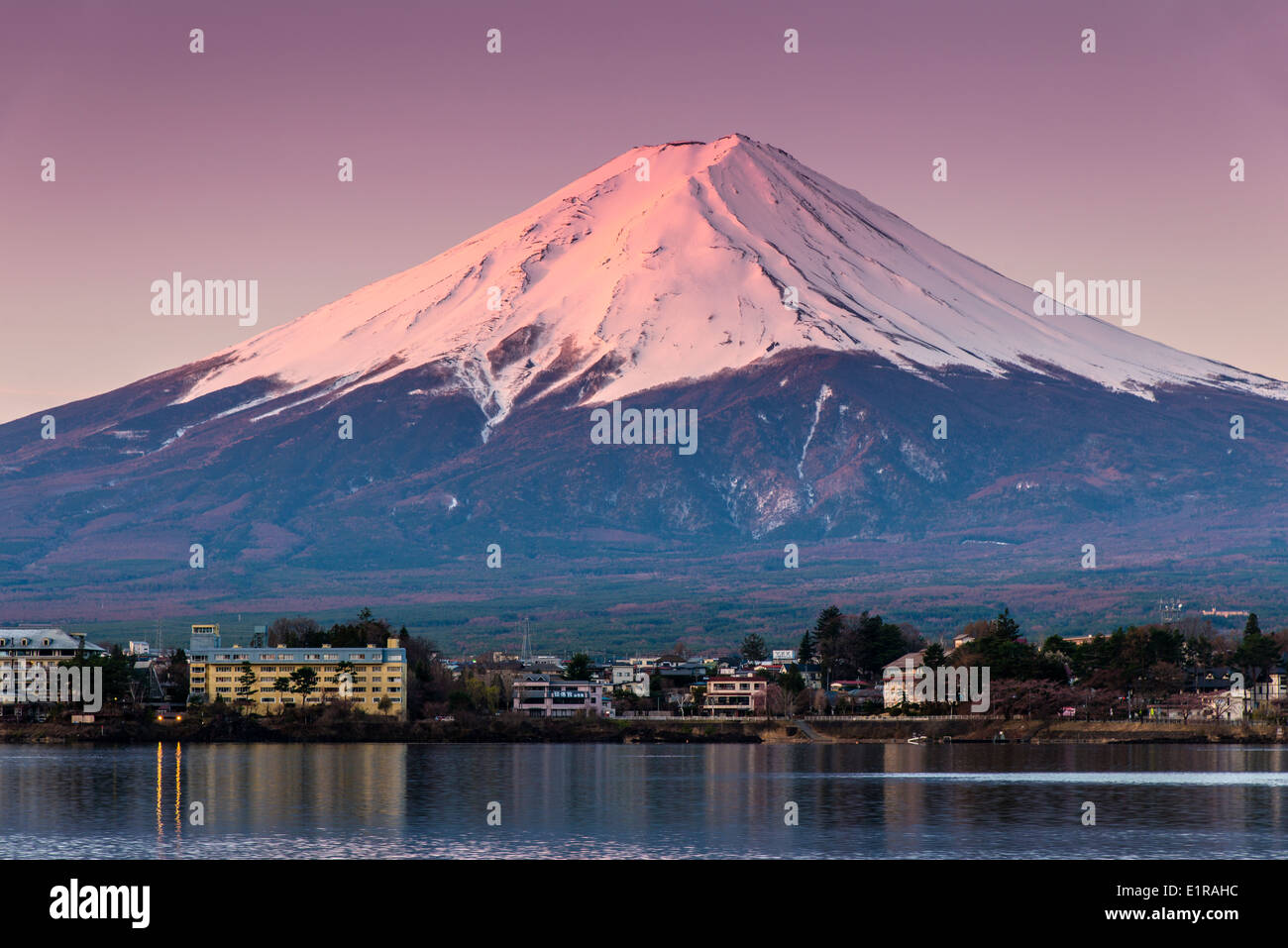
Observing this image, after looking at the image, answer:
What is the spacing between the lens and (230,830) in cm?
4959

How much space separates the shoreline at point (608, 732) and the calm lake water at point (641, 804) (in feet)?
34.8

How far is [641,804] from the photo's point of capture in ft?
184

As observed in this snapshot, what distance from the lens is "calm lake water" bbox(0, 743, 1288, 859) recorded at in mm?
45969

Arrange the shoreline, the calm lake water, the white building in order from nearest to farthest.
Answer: the calm lake water, the shoreline, the white building

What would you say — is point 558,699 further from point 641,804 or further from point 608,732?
point 641,804

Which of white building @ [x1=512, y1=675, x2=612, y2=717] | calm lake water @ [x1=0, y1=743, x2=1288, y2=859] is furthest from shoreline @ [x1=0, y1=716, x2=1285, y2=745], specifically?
calm lake water @ [x1=0, y1=743, x2=1288, y2=859]

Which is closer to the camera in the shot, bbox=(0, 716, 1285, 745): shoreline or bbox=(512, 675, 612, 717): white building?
bbox=(0, 716, 1285, 745): shoreline

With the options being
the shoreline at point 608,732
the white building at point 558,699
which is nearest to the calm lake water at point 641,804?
the shoreline at point 608,732

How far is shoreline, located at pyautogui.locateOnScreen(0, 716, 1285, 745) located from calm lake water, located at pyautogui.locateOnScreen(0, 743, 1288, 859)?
10.6m

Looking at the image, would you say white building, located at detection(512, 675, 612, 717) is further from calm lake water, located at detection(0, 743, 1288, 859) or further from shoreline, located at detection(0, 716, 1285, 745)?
calm lake water, located at detection(0, 743, 1288, 859)

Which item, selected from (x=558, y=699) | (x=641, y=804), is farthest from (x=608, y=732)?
(x=641, y=804)

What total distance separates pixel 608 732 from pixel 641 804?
40948 mm

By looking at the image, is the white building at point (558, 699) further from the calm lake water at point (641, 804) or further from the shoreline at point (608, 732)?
the calm lake water at point (641, 804)

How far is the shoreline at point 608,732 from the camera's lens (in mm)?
93500
